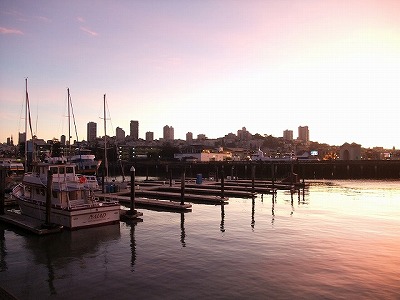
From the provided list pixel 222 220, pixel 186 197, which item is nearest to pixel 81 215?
pixel 222 220

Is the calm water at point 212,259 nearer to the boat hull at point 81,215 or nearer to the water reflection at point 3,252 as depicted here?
the water reflection at point 3,252

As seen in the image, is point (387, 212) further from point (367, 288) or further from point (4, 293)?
point (4, 293)

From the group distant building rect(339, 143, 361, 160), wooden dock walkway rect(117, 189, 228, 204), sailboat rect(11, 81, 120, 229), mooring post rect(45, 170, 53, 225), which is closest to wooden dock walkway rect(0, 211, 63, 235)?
mooring post rect(45, 170, 53, 225)

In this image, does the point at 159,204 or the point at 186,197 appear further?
the point at 186,197

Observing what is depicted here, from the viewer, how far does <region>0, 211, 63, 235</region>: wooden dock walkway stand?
27091mm

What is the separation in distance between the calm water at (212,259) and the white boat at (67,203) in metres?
1.09

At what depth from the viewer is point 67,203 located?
2930 centimetres

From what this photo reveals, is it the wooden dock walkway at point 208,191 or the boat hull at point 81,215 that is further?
the wooden dock walkway at point 208,191

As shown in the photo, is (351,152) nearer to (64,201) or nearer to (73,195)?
(73,195)

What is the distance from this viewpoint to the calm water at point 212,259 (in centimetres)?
1669

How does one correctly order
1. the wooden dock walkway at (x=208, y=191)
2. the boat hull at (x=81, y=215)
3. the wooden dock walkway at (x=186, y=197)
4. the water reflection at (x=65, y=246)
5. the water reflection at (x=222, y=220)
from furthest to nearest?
the wooden dock walkway at (x=208, y=191) < the wooden dock walkway at (x=186, y=197) < the water reflection at (x=222, y=220) < the boat hull at (x=81, y=215) < the water reflection at (x=65, y=246)

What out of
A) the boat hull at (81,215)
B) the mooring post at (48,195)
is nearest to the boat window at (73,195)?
the boat hull at (81,215)

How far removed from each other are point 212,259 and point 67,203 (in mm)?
14523

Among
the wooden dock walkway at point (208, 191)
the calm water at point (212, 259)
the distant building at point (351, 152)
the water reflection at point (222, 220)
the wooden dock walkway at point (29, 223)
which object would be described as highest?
the distant building at point (351, 152)
